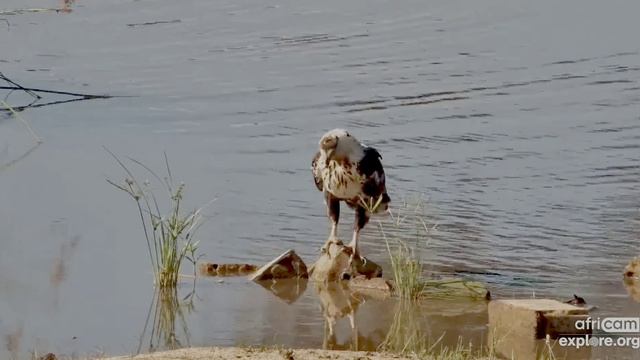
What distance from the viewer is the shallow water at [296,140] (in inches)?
344

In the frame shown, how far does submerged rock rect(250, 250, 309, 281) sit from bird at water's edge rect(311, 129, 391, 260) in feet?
1.07

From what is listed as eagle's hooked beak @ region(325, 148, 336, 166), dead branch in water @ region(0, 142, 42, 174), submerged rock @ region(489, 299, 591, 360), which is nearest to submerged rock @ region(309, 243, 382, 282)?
eagle's hooked beak @ region(325, 148, 336, 166)

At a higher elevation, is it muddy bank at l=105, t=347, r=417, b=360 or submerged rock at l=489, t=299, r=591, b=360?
submerged rock at l=489, t=299, r=591, b=360

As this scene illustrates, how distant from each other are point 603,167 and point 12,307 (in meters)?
5.71

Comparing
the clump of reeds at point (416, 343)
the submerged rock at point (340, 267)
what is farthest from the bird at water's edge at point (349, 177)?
the clump of reeds at point (416, 343)

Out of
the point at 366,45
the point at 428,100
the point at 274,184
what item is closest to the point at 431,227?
the point at 274,184

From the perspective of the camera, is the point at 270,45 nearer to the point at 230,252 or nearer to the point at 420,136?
the point at 420,136

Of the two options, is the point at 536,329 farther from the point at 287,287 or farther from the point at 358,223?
the point at 358,223

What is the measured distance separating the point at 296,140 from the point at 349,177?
4.25m

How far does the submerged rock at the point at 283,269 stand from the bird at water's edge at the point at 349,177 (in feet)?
1.07

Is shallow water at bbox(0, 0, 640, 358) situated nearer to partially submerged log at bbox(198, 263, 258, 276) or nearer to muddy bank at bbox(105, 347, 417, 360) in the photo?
partially submerged log at bbox(198, 263, 258, 276)

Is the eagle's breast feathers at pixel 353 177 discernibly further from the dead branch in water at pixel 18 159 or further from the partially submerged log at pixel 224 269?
the dead branch in water at pixel 18 159

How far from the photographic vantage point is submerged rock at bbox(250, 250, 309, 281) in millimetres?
8977

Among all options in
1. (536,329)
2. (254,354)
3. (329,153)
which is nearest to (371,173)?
(329,153)
